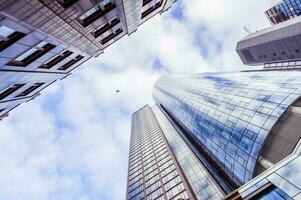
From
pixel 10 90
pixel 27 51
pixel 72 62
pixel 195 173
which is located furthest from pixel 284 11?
pixel 27 51

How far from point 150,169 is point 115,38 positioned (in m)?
56.3

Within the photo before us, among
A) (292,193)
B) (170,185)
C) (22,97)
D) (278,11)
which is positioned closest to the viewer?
(292,193)

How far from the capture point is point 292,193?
1933cm

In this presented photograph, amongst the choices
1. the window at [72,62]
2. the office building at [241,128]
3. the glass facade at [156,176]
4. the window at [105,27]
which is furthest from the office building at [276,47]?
the window at [72,62]

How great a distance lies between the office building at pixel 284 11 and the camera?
11206cm

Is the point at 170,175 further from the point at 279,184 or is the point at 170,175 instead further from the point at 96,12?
the point at 96,12

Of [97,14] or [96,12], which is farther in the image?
[97,14]

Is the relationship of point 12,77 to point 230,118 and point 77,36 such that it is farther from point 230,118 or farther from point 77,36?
point 230,118

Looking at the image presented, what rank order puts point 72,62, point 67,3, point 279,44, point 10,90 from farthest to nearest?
point 279,44, point 72,62, point 10,90, point 67,3

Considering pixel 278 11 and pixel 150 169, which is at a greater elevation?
pixel 278 11

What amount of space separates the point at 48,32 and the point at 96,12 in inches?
245

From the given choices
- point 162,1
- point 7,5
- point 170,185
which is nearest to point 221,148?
point 170,185

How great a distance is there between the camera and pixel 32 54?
72.0 feet

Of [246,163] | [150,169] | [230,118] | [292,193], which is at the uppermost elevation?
[292,193]
